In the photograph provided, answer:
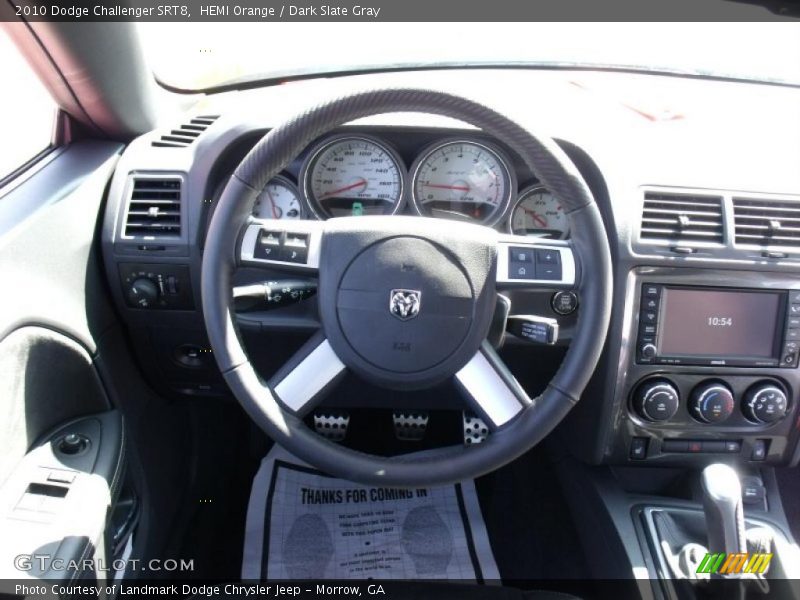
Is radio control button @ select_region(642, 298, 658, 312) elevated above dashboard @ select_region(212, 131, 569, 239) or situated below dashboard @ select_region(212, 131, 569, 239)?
below

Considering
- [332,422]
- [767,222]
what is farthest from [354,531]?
[767,222]

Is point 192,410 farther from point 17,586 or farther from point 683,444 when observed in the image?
point 683,444

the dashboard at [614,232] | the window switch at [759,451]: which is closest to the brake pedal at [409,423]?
the dashboard at [614,232]

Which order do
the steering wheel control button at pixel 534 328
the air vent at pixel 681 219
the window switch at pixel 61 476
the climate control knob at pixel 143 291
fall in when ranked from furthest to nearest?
the climate control knob at pixel 143 291 < the air vent at pixel 681 219 < the window switch at pixel 61 476 < the steering wheel control button at pixel 534 328

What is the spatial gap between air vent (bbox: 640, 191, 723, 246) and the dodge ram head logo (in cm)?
59

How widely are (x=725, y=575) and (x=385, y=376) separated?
79 centimetres

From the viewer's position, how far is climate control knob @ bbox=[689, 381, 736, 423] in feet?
5.16

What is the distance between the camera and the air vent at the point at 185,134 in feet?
5.55

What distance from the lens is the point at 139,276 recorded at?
1.65 metres

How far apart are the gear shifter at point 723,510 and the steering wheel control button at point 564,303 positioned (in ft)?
1.46

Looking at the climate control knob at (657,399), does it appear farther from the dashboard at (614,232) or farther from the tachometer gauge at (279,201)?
the tachometer gauge at (279,201)

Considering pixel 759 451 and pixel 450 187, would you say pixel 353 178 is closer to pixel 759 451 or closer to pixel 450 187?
pixel 450 187

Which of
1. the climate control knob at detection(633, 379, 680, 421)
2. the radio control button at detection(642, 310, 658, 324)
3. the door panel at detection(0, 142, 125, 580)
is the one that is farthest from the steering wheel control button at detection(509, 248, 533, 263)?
the door panel at detection(0, 142, 125, 580)

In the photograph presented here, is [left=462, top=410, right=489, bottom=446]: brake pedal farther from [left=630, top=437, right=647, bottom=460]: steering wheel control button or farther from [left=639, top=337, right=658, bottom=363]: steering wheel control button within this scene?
[left=639, top=337, right=658, bottom=363]: steering wheel control button
